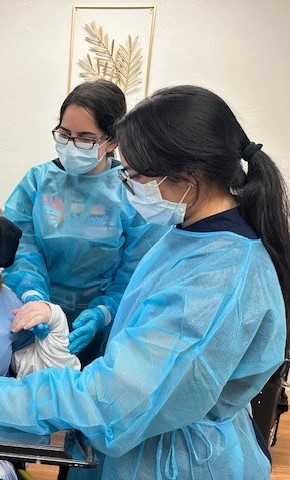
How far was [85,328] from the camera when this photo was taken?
1213 mm

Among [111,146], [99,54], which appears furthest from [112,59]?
[111,146]

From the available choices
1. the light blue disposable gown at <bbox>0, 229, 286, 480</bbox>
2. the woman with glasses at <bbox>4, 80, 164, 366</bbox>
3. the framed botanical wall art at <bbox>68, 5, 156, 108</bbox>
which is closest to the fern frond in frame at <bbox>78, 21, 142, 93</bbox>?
the framed botanical wall art at <bbox>68, 5, 156, 108</bbox>

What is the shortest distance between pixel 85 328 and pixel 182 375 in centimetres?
51

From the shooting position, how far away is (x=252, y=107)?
283 centimetres

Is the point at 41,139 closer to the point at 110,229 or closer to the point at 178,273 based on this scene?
the point at 110,229

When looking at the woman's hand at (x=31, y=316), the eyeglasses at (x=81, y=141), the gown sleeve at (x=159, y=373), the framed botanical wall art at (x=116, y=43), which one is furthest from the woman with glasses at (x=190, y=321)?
the framed botanical wall art at (x=116, y=43)

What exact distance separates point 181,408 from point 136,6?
2.60 metres

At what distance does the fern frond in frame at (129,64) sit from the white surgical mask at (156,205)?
6.82ft

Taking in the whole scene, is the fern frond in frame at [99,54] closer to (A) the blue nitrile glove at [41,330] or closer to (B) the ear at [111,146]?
(B) the ear at [111,146]

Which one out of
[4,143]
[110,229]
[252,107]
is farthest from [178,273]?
[4,143]

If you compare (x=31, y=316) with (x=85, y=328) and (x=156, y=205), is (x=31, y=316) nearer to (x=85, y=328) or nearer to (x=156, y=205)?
(x=85, y=328)

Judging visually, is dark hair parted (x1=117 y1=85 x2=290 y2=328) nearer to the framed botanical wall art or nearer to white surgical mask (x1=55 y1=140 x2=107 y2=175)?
white surgical mask (x1=55 y1=140 x2=107 y2=175)

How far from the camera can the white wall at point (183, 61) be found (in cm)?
274

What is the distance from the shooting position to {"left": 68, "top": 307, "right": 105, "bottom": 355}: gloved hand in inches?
46.7
